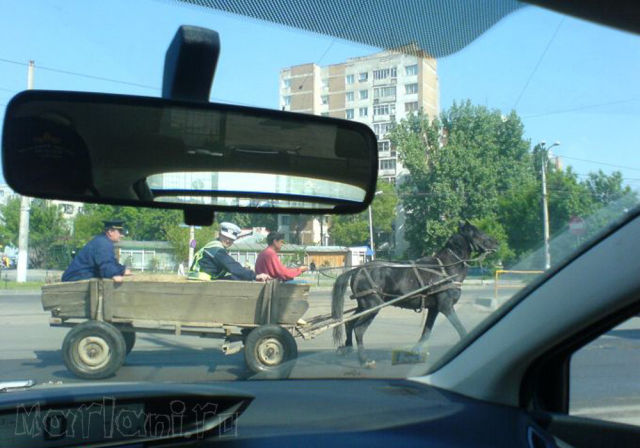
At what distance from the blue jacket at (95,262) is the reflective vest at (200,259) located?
0.71 metres

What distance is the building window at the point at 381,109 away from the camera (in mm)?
3438

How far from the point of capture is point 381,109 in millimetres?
3498

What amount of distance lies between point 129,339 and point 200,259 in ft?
5.37

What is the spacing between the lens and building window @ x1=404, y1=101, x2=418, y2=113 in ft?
11.5

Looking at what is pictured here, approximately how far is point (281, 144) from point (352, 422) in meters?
1.11

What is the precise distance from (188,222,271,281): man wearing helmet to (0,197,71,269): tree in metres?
1.27

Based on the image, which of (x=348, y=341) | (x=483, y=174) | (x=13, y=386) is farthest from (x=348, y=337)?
(x=13, y=386)

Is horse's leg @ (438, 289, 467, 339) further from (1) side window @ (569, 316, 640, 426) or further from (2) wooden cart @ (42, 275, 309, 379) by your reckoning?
(2) wooden cart @ (42, 275, 309, 379)

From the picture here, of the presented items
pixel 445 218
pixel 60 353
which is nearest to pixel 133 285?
pixel 60 353

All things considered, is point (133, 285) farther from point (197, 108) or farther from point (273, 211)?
point (197, 108)

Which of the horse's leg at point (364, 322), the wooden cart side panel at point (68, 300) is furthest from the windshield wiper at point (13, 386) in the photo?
the wooden cart side panel at point (68, 300)

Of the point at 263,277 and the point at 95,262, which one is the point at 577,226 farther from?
the point at 95,262

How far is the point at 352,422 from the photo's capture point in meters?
2.45

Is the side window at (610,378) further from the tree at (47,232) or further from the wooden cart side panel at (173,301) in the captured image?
the tree at (47,232)
